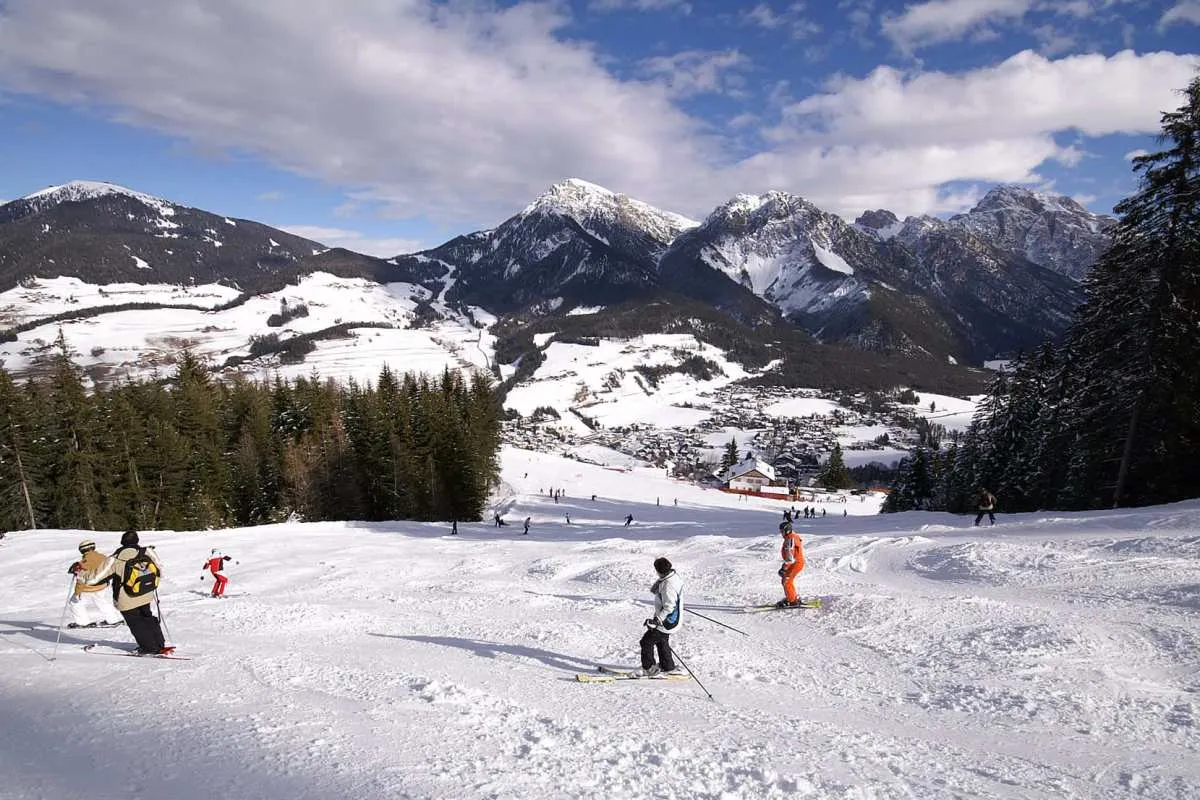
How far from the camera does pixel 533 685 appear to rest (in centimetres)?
855

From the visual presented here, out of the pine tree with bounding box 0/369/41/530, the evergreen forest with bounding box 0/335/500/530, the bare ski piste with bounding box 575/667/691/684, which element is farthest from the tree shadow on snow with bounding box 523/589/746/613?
the pine tree with bounding box 0/369/41/530

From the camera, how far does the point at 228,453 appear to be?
44938mm

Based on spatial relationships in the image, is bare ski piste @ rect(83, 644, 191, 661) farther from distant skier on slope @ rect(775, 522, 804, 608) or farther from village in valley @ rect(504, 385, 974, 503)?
village in valley @ rect(504, 385, 974, 503)

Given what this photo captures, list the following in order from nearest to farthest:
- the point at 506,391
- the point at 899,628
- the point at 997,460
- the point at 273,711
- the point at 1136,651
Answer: the point at 273,711, the point at 1136,651, the point at 899,628, the point at 997,460, the point at 506,391

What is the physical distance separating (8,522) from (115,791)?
38.4 metres

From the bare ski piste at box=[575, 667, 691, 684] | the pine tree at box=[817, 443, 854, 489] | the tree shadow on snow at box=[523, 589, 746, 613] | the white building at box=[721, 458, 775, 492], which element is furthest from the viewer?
the white building at box=[721, 458, 775, 492]

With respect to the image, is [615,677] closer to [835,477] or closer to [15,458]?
[15,458]

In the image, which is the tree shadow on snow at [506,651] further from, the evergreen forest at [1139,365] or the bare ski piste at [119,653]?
the evergreen forest at [1139,365]

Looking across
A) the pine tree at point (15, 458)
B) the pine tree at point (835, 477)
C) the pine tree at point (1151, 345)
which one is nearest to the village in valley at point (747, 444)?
the pine tree at point (835, 477)

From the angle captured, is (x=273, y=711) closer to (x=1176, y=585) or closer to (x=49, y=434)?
(x=1176, y=585)

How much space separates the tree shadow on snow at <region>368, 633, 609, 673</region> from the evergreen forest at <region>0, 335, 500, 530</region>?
31621 millimetres

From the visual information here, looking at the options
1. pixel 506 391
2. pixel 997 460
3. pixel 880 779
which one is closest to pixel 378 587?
pixel 880 779

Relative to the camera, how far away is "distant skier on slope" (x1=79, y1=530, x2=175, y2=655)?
31.0ft

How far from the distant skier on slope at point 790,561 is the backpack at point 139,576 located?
11227mm
